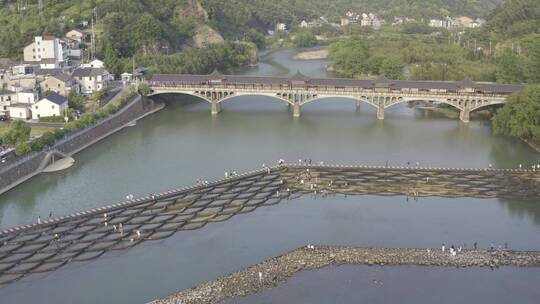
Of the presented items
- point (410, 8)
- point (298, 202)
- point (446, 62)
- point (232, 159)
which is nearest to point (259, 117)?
point (232, 159)

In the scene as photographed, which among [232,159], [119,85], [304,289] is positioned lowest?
[304,289]

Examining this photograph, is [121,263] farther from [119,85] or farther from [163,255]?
[119,85]

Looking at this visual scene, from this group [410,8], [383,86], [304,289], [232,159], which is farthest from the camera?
[410,8]

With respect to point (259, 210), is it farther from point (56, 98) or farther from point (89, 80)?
point (89, 80)

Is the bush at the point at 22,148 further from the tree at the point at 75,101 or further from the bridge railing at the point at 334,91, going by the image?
the bridge railing at the point at 334,91

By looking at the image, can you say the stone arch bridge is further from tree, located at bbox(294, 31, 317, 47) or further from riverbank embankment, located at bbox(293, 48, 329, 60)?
tree, located at bbox(294, 31, 317, 47)

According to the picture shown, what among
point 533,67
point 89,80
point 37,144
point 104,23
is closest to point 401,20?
point 104,23

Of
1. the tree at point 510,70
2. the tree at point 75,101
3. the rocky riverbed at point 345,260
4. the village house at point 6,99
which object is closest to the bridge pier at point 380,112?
the tree at point 510,70
